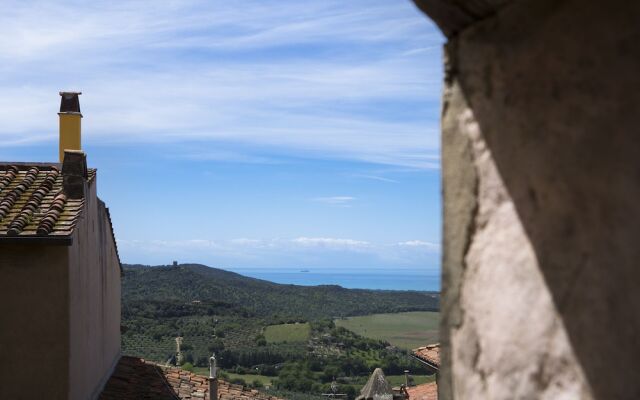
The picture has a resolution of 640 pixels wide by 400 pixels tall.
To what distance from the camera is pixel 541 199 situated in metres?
1.74

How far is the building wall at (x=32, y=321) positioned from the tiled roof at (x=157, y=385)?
3.56 meters

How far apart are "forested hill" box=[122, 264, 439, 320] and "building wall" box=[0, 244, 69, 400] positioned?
25.2 m

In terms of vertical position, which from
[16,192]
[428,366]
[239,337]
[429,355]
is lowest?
[239,337]

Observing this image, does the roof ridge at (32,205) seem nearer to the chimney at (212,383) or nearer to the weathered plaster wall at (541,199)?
the chimney at (212,383)

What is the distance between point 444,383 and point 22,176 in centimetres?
1033

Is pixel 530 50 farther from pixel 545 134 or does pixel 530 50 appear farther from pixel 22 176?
pixel 22 176

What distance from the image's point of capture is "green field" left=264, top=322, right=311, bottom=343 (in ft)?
135

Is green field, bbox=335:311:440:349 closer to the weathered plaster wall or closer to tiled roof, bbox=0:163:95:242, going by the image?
tiled roof, bbox=0:163:95:242

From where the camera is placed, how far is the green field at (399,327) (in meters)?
61.0

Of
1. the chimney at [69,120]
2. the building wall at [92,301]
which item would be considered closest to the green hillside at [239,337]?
the building wall at [92,301]

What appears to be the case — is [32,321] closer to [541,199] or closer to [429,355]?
[541,199]

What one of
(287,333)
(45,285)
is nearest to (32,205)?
(45,285)

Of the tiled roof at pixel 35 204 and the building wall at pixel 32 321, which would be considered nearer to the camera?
the tiled roof at pixel 35 204

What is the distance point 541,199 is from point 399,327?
70111 mm
